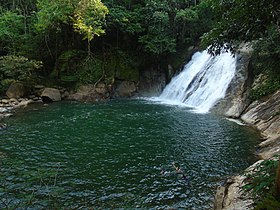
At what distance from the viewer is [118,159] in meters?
10.2

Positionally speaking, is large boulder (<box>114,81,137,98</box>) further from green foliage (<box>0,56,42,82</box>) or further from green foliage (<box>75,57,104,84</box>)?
green foliage (<box>0,56,42,82</box>)

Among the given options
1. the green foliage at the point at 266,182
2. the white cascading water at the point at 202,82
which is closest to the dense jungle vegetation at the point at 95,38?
the white cascading water at the point at 202,82

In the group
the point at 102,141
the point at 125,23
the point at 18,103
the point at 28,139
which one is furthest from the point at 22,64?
the point at 102,141

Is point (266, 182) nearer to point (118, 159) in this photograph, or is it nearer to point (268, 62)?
point (118, 159)

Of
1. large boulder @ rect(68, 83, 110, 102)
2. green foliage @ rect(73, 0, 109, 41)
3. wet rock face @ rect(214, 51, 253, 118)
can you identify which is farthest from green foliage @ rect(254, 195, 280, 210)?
large boulder @ rect(68, 83, 110, 102)

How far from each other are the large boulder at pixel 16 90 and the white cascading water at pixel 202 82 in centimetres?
1258

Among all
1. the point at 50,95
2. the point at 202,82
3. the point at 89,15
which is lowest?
the point at 50,95

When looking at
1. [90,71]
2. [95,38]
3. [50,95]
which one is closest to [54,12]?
[95,38]

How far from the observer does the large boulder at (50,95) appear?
2291 cm

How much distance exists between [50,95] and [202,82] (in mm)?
12898

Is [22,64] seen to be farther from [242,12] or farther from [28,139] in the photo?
[242,12]

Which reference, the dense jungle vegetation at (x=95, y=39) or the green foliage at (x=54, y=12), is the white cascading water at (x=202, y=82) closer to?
the dense jungle vegetation at (x=95, y=39)

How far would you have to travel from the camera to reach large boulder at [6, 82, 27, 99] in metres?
23.1

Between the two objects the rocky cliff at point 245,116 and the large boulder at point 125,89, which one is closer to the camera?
the rocky cliff at point 245,116
